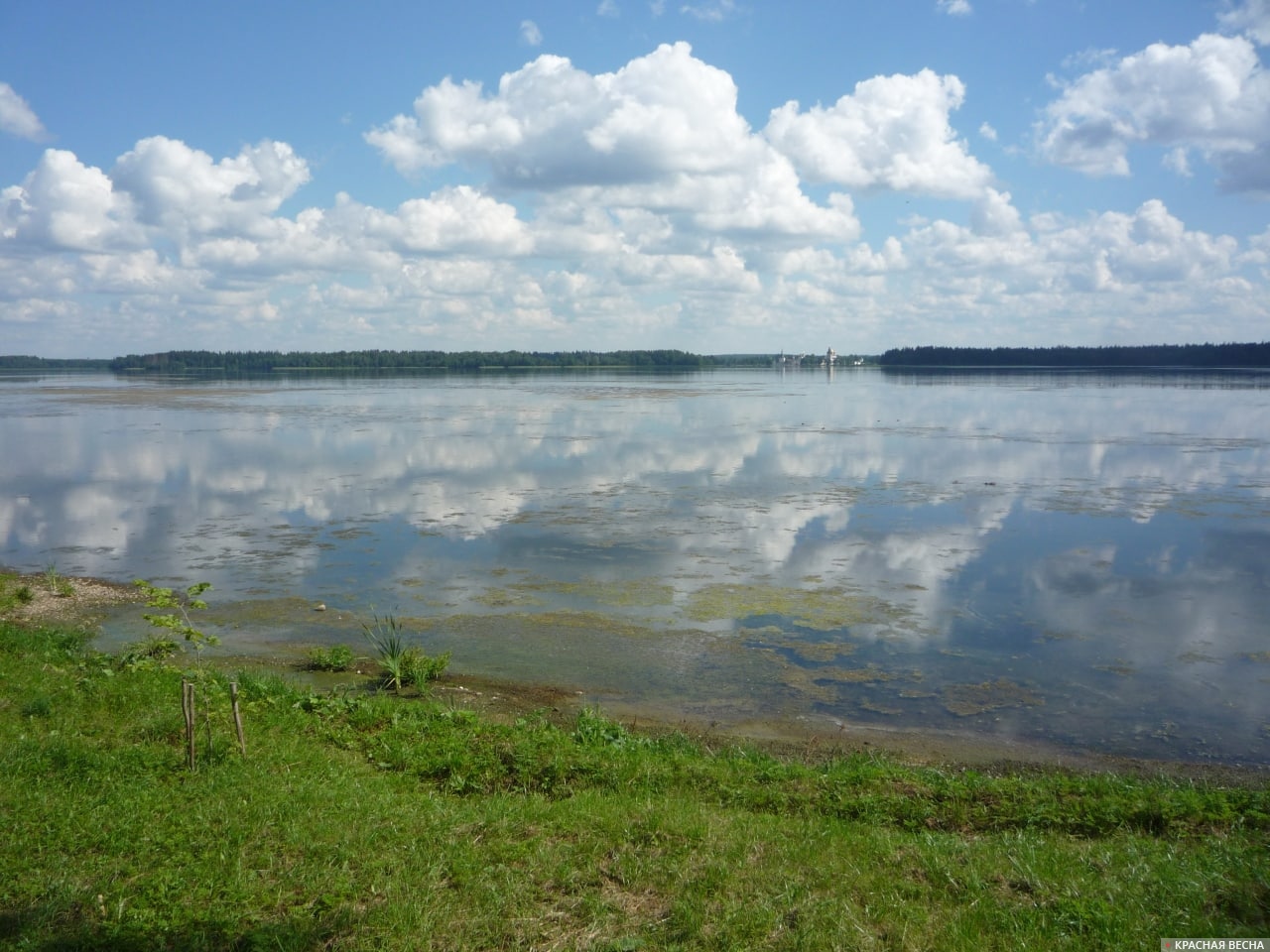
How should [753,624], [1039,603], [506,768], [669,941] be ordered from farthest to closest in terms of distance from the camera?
[1039,603] < [753,624] < [506,768] < [669,941]

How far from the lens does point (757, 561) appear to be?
15.1m

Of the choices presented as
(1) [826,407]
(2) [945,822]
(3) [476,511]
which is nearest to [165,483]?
(3) [476,511]

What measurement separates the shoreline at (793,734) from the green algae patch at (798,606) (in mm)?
3071

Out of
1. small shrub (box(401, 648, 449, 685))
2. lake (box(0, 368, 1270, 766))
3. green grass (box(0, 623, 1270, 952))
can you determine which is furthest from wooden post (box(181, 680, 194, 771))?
lake (box(0, 368, 1270, 766))

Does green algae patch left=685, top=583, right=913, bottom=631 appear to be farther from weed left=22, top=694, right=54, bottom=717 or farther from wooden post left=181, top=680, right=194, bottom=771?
weed left=22, top=694, right=54, bottom=717

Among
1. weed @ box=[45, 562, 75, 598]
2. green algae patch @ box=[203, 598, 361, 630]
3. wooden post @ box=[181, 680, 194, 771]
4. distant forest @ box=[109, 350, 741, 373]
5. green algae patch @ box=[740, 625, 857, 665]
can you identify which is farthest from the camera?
distant forest @ box=[109, 350, 741, 373]

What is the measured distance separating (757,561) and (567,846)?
394 inches

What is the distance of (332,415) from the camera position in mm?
46250

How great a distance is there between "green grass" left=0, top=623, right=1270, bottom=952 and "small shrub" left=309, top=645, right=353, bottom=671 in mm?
2487

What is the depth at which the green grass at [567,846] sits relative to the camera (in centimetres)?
452

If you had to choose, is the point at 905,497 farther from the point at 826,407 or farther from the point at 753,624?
the point at 826,407

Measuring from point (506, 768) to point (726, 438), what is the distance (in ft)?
91.4

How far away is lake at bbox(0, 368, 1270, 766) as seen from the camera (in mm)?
9656

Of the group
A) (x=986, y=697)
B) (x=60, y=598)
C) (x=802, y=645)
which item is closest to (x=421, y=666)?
(x=802, y=645)
